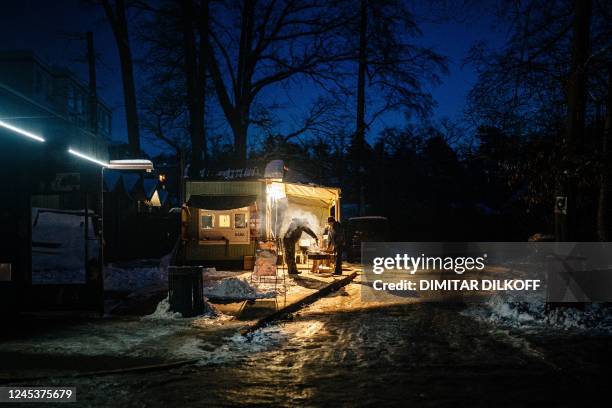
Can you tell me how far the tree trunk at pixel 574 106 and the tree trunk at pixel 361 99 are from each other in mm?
16837

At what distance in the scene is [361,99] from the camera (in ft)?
95.5

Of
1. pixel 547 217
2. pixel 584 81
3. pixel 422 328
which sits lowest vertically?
Answer: pixel 422 328

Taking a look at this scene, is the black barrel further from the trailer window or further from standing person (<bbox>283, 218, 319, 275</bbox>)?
the trailer window

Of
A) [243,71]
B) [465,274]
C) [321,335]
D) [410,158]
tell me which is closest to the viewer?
[321,335]

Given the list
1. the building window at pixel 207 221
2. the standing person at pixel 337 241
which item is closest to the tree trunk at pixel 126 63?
the building window at pixel 207 221

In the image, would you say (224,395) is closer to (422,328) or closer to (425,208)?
(422,328)

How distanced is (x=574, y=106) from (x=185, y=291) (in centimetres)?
861

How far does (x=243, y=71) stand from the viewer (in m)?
29.1

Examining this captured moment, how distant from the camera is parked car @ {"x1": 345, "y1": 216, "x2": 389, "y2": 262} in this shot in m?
26.7

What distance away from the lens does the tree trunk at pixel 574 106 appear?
11281 millimetres

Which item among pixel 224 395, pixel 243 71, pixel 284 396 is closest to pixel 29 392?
pixel 224 395

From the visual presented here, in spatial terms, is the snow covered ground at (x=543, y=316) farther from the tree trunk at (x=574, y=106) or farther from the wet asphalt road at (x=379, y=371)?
the tree trunk at (x=574, y=106)

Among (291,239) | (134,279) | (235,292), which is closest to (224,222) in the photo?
(291,239)

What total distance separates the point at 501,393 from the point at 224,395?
3.02 m
